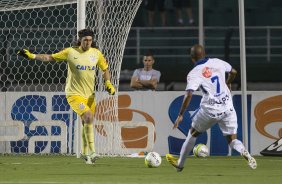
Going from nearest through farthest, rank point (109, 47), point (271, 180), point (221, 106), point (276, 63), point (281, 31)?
1. point (271, 180)
2. point (221, 106)
3. point (109, 47)
4. point (276, 63)
5. point (281, 31)

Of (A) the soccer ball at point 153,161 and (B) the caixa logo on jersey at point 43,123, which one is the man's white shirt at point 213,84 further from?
(B) the caixa logo on jersey at point 43,123

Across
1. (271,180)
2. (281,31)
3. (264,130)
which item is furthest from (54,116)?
(281,31)

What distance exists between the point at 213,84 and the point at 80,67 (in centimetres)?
315

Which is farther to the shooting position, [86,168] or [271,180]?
[86,168]

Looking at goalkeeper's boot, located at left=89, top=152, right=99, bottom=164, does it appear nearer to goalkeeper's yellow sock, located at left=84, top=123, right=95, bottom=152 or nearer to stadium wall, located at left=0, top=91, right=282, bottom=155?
goalkeeper's yellow sock, located at left=84, top=123, right=95, bottom=152

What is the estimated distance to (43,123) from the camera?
1864cm

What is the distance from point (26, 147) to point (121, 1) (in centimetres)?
317

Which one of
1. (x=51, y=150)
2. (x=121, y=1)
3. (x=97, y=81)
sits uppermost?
(x=121, y=1)

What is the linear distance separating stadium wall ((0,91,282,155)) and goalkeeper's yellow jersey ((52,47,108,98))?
2674 mm

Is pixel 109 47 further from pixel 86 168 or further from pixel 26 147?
pixel 86 168

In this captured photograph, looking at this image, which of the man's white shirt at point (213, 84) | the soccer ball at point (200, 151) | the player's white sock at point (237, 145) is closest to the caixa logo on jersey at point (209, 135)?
the soccer ball at point (200, 151)

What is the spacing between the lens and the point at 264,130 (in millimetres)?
18719

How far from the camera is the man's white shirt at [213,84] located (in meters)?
13.4

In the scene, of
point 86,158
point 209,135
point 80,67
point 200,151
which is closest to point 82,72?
point 80,67
